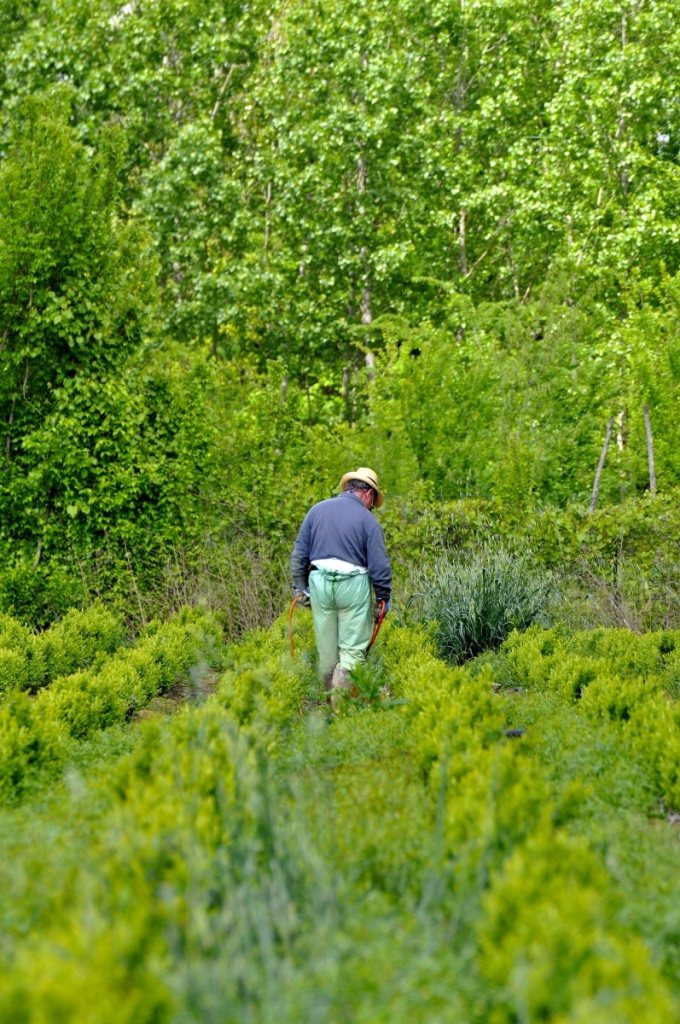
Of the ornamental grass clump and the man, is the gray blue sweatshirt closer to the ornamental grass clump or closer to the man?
the man

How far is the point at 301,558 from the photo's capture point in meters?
8.32

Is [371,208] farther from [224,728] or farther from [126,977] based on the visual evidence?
[126,977]

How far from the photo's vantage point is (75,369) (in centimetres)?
1274

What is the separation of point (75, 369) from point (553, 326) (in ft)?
33.1

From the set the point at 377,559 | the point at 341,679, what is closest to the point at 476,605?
the point at 341,679

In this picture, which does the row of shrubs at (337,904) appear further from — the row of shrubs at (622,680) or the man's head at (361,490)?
the man's head at (361,490)

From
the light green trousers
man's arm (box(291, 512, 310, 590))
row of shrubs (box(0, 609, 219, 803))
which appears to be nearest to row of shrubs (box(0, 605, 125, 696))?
row of shrubs (box(0, 609, 219, 803))

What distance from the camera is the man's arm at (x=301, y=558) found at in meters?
8.24

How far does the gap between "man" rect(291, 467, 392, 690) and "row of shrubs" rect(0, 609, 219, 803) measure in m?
1.28

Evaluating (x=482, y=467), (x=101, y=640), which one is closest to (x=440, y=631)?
(x=101, y=640)

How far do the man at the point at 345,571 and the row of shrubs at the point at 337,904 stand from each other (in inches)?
114

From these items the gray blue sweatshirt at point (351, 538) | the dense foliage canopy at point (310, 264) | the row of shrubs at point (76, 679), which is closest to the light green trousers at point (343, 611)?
the gray blue sweatshirt at point (351, 538)

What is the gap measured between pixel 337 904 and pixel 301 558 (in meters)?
5.13

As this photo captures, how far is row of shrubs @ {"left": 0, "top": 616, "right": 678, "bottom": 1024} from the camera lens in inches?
101
